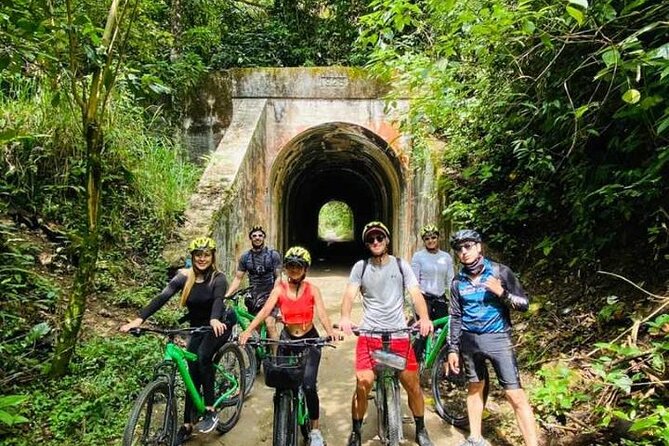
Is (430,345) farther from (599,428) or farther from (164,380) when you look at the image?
(164,380)

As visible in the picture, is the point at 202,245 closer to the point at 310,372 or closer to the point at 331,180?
the point at 310,372

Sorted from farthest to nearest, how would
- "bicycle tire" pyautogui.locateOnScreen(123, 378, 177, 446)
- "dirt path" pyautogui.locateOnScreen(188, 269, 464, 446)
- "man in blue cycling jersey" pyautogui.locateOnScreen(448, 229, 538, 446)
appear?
"dirt path" pyautogui.locateOnScreen(188, 269, 464, 446)
"man in blue cycling jersey" pyautogui.locateOnScreen(448, 229, 538, 446)
"bicycle tire" pyautogui.locateOnScreen(123, 378, 177, 446)

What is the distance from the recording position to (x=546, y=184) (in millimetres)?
5809

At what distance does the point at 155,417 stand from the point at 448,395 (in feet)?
9.26

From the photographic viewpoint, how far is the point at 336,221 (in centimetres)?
3359

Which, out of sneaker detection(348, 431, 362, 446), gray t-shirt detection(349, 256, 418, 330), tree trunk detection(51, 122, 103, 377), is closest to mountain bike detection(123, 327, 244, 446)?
tree trunk detection(51, 122, 103, 377)

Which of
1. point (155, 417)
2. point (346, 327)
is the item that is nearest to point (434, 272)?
point (346, 327)

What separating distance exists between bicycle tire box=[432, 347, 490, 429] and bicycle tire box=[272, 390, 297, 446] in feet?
5.02

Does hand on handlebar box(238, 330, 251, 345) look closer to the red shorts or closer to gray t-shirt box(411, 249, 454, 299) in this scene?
the red shorts

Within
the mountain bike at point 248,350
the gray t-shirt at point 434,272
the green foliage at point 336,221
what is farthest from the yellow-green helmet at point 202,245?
the green foliage at point 336,221

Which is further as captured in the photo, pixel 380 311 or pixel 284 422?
pixel 380 311

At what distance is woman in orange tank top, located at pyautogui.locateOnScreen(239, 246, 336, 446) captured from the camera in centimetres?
370

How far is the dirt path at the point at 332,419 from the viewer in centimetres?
408

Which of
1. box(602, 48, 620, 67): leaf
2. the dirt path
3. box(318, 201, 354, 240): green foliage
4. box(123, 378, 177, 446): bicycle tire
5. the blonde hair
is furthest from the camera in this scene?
box(318, 201, 354, 240): green foliage
